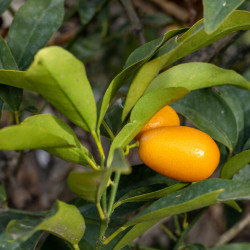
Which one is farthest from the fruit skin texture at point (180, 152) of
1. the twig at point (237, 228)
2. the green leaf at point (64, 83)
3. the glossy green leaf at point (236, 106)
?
the twig at point (237, 228)

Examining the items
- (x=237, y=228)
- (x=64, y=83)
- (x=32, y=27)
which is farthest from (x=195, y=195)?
(x=237, y=228)

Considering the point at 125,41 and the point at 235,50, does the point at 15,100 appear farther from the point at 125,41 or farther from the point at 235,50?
the point at 125,41

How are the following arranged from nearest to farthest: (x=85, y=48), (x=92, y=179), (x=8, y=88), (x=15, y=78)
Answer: (x=92, y=179) → (x=15, y=78) → (x=8, y=88) → (x=85, y=48)

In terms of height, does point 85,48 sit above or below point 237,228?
above

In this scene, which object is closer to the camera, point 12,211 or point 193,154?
point 193,154

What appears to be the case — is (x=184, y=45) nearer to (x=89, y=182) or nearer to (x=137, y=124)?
(x=137, y=124)

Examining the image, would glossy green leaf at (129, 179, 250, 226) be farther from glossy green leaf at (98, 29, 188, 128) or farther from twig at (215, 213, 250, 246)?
twig at (215, 213, 250, 246)

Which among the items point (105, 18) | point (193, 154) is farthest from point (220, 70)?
point (105, 18)
